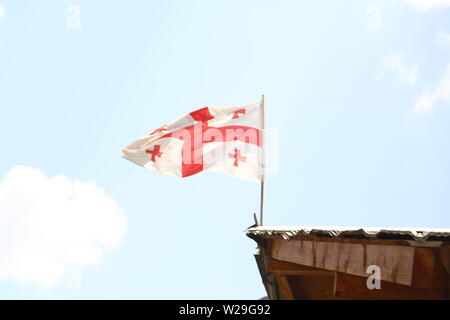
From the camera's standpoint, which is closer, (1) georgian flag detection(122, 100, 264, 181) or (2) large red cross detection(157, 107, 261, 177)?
(1) georgian flag detection(122, 100, 264, 181)

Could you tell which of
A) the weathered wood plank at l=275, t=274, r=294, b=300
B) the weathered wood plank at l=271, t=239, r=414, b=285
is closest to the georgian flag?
the weathered wood plank at l=275, t=274, r=294, b=300

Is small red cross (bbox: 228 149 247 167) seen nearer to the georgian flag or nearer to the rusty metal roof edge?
the georgian flag

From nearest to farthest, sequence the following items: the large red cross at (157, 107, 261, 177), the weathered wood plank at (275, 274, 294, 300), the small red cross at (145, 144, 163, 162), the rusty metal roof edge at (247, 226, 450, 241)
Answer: the rusty metal roof edge at (247, 226, 450, 241), the weathered wood plank at (275, 274, 294, 300), the large red cross at (157, 107, 261, 177), the small red cross at (145, 144, 163, 162)

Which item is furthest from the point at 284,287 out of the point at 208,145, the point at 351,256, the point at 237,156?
the point at 208,145

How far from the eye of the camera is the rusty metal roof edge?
14.2 feet

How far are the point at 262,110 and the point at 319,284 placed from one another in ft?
15.2

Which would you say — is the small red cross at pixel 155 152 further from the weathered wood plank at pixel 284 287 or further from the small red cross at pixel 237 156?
the weathered wood plank at pixel 284 287

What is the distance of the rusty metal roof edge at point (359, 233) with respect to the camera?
14.2ft

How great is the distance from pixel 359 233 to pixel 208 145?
5.12 metres

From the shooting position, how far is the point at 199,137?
9.65 metres

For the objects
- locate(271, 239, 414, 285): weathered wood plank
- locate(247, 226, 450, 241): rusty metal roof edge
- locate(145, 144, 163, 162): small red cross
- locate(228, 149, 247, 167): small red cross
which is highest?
locate(145, 144, 163, 162): small red cross

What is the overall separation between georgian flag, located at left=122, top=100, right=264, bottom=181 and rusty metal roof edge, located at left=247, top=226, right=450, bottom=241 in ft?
9.63
